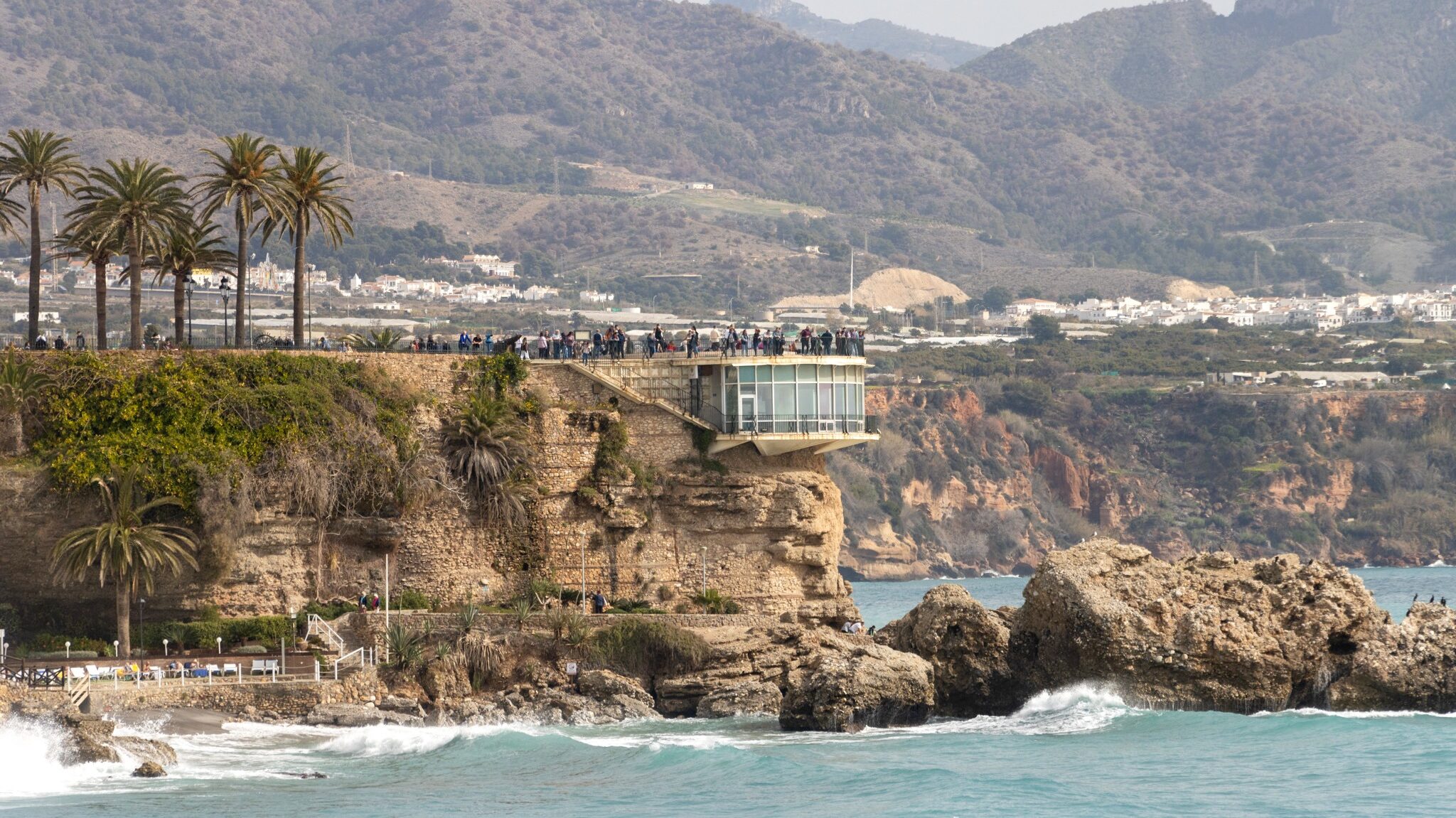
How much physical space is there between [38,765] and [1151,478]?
142m

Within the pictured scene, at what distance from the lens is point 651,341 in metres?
61.0

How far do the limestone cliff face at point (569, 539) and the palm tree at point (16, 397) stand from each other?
77 cm

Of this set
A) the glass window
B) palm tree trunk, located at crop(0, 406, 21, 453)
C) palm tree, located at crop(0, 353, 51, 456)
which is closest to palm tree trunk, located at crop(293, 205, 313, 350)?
palm tree, located at crop(0, 353, 51, 456)

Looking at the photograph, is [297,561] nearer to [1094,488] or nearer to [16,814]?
[16,814]

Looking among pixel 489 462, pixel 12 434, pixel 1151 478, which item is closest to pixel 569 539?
pixel 489 462

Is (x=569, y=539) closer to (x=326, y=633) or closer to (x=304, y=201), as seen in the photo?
(x=326, y=633)

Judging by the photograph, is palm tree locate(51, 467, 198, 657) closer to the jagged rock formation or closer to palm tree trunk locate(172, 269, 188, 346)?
palm tree trunk locate(172, 269, 188, 346)

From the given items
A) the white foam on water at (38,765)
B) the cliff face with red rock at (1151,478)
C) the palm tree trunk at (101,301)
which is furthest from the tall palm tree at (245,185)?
the cliff face with red rock at (1151,478)

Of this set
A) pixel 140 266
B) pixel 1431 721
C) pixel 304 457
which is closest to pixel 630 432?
pixel 304 457

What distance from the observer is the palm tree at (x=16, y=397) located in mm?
53656

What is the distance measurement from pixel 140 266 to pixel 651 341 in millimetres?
13121

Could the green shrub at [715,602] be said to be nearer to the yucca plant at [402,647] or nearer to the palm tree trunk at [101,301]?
the yucca plant at [402,647]

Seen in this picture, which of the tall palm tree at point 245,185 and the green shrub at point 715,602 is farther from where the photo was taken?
the green shrub at point 715,602

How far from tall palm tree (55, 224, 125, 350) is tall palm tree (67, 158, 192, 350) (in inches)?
3.8
